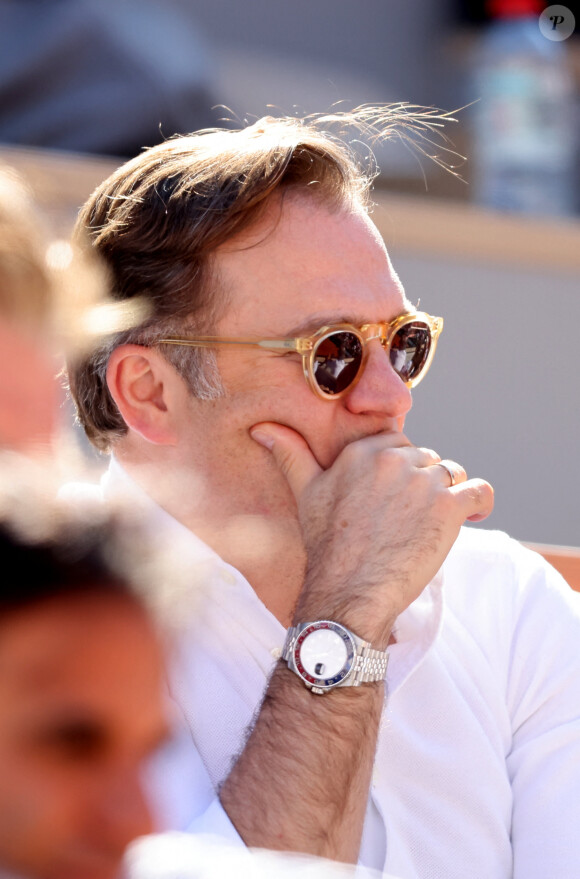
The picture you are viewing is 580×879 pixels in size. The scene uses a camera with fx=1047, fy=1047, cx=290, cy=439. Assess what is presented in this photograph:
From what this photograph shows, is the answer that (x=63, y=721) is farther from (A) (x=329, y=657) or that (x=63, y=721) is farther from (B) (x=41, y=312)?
(B) (x=41, y=312)

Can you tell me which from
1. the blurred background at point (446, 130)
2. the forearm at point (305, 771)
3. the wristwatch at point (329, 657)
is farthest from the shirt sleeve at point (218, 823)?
the blurred background at point (446, 130)

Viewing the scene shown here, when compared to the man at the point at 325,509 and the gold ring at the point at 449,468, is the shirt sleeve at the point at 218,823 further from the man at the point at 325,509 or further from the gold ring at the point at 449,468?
the gold ring at the point at 449,468

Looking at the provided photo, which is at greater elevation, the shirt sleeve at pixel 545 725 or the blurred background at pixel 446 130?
the blurred background at pixel 446 130

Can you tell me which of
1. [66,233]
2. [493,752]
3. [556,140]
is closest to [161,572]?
[493,752]

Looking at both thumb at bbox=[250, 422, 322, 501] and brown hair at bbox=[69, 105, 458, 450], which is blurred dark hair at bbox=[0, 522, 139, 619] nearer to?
thumb at bbox=[250, 422, 322, 501]

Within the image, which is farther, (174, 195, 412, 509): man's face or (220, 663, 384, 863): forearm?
(174, 195, 412, 509): man's face

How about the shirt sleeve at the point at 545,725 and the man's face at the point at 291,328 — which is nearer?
the shirt sleeve at the point at 545,725

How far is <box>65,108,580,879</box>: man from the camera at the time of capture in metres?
1.75

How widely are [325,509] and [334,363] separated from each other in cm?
29

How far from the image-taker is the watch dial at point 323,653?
1.61 metres

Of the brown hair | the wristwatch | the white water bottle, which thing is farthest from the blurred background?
the wristwatch

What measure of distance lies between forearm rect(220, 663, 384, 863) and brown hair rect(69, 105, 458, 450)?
2.28ft

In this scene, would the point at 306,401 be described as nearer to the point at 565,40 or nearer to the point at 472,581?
the point at 472,581

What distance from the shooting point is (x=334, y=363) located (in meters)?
1.94
